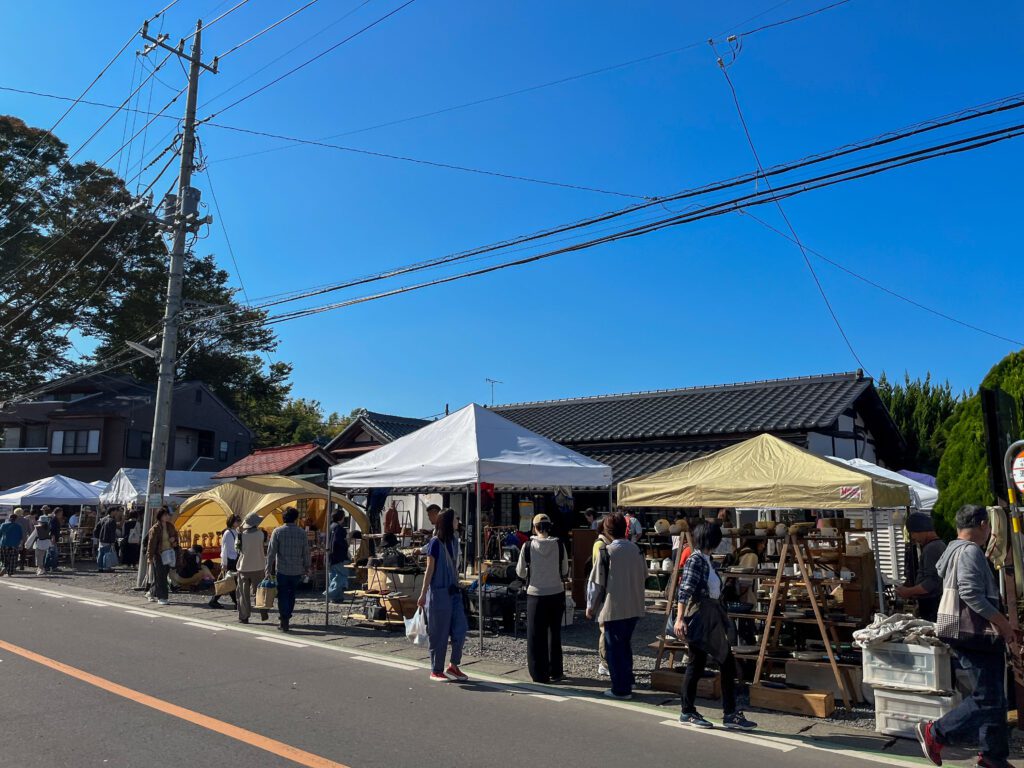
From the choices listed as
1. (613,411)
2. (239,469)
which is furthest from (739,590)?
(239,469)

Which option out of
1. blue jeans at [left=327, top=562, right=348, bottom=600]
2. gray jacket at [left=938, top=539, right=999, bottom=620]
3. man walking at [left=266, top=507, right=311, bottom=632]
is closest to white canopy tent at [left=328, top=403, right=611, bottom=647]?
man walking at [left=266, top=507, right=311, bottom=632]

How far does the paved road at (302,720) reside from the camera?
546 cm

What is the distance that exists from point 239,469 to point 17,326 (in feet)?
50.5

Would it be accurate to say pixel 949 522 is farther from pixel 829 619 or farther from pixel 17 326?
pixel 17 326

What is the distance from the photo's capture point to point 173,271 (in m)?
18.2

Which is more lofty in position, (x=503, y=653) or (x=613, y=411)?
(x=613, y=411)

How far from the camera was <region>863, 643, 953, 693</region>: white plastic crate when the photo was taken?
Result: 616 centimetres

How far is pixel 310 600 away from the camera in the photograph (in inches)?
619

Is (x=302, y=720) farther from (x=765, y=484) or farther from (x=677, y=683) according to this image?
(x=765, y=484)

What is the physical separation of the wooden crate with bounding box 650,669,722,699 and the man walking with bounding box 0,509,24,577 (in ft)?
66.6

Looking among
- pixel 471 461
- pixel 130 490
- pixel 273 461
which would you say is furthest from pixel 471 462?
pixel 273 461

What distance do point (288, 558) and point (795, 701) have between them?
282 inches

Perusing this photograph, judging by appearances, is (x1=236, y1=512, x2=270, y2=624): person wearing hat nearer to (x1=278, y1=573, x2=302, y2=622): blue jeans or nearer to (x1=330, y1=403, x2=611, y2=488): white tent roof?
(x1=278, y1=573, x2=302, y2=622): blue jeans

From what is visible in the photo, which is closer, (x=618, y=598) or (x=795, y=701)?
(x=795, y=701)
